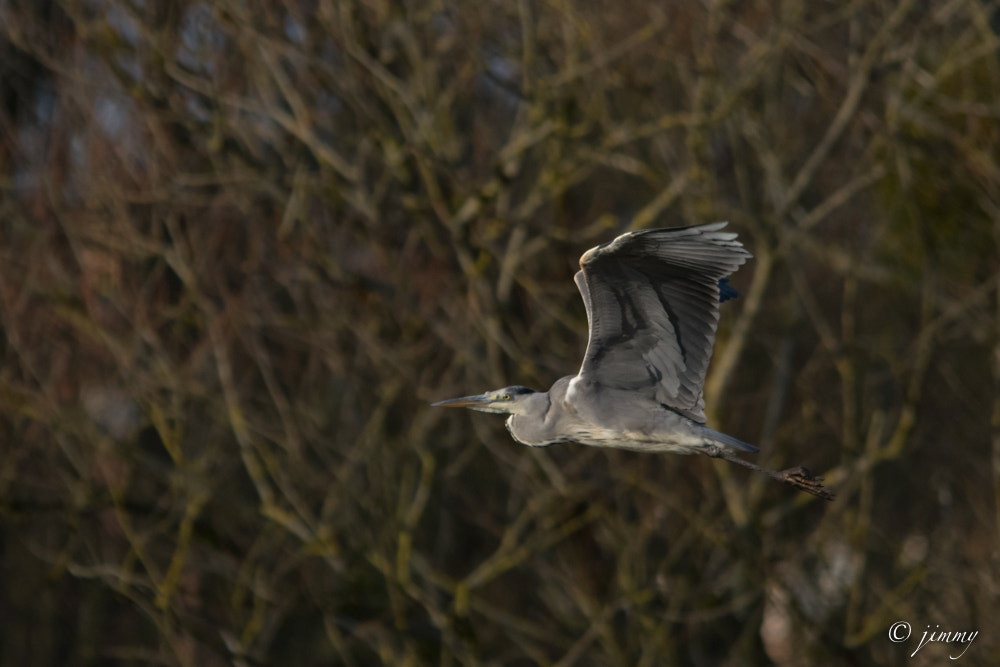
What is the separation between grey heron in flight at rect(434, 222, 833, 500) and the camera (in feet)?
14.3

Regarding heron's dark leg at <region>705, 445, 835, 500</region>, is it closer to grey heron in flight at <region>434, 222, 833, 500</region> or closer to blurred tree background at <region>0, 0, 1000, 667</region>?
grey heron in flight at <region>434, 222, 833, 500</region>

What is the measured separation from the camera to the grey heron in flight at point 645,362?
Result: 4.36m

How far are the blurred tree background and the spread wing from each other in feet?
7.15

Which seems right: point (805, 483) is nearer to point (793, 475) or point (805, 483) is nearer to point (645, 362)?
point (793, 475)

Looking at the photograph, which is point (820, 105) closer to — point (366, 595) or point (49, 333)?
point (366, 595)

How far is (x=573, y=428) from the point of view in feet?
15.5

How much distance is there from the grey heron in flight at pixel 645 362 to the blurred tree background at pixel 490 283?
2.18m

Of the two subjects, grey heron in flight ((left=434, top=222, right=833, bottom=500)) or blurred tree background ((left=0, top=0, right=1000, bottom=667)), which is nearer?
grey heron in flight ((left=434, top=222, right=833, bottom=500))

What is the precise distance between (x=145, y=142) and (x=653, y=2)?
168 inches

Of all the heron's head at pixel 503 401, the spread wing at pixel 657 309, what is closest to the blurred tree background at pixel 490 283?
the heron's head at pixel 503 401

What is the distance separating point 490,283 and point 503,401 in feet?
8.96

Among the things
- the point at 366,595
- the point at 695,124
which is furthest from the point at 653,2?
the point at 366,595

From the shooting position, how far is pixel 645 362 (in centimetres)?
470

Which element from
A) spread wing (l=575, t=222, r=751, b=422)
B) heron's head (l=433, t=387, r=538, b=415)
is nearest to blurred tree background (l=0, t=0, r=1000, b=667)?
heron's head (l=433, t=387, r=538, b=415)
